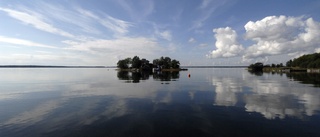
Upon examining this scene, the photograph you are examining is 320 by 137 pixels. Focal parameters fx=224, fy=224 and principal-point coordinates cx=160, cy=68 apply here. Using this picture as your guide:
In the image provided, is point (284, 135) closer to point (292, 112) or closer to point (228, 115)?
point (228, 115)

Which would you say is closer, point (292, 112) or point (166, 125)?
point (166, 125)

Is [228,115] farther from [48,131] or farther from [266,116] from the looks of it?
[48,131]

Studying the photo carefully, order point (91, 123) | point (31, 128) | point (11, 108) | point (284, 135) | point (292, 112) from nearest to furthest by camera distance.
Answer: point (284, 135) → point (31, 128) → point (91, 123) → point (292, 112) → point (11, 108)

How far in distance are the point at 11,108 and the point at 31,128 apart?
1296cm

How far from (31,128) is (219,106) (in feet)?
77.4

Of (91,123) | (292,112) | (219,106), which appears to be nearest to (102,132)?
(91,123)

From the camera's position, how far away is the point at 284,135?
19.2 metres

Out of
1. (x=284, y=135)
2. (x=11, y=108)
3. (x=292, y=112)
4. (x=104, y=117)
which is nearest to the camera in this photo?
(x=284, y=135)

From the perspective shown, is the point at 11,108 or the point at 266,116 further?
the point at 11,108

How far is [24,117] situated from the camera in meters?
25.8

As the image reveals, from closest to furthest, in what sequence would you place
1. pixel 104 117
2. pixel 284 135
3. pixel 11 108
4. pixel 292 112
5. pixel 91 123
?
pixel 284 135 < pixel 91 123 < pixel 104 117 < pixel 292 112 < pixel 11 108

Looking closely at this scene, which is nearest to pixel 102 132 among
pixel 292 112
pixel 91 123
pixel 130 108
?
pixel 91 123

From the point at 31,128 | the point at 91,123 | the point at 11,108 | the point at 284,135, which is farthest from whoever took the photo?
the point at 11,108

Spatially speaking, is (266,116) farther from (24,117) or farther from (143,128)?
(24,117)
